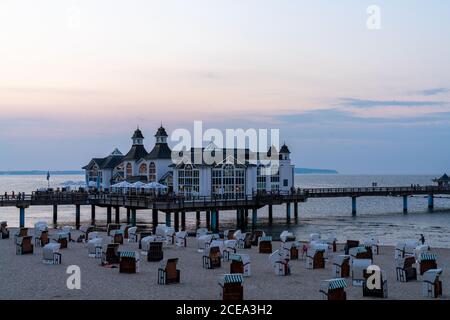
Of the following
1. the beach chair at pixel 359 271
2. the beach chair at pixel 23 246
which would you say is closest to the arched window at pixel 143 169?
the beach chair at pixel 23 246

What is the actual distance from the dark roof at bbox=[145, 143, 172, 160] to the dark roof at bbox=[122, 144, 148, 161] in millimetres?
2622

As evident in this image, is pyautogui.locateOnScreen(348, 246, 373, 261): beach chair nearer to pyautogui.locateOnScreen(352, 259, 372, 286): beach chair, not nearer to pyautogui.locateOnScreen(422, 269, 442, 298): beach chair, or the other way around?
pyautogui.locateOnScreen(352, 259, 372, 286): beach chair

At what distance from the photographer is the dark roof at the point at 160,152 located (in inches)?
2333

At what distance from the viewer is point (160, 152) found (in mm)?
59469

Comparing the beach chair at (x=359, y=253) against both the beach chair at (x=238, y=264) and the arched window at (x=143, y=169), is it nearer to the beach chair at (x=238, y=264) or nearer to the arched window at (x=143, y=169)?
the beach chair at (x=238, y=264)

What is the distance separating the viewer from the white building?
54.3 meters

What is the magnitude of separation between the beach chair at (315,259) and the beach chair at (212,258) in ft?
11.2

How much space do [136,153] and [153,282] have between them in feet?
145

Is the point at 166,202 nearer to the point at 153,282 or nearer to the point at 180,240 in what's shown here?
the point at 180,240

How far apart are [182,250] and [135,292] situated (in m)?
11.5

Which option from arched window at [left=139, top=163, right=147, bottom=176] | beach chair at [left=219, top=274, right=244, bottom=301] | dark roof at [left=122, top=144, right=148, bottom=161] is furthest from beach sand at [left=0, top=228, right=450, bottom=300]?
dark roof at [left=122, top=144, right=148, bottom=161]

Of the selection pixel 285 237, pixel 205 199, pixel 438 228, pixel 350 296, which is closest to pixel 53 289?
pixel 350 296

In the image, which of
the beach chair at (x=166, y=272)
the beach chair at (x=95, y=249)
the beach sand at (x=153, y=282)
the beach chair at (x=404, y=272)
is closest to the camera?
the beach sand at (x=153, y=282)
